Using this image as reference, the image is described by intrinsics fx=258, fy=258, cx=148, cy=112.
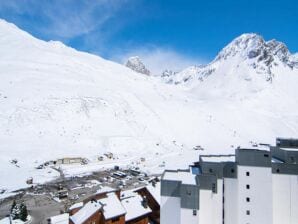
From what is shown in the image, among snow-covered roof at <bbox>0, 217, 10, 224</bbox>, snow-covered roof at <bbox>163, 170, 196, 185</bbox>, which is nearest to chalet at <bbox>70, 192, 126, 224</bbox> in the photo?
snow-covered roof at <bbox>163, 170, 196, 185</bbox>

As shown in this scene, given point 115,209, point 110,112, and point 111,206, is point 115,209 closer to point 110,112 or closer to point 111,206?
point 111,206

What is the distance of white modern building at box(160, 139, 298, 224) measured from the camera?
2931cm

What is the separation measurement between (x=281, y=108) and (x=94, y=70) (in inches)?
3810

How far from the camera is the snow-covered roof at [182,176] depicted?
95.3 ft

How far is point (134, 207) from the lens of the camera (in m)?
35.1

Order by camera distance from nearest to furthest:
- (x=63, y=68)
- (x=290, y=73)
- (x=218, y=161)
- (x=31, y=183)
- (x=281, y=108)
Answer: (x=218, y=161)
(x=31, y=183)
(x=63, y=68)
(x=281, y=108)
(x=290, y=73)

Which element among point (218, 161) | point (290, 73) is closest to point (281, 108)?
point (290, 73)

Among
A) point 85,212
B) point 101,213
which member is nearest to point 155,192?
point 101,213

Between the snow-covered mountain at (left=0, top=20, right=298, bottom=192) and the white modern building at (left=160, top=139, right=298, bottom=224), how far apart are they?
113ft

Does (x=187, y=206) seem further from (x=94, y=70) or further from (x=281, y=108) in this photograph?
(x=281, y=108)

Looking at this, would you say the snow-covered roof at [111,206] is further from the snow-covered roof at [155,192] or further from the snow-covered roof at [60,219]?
the snow-covered roof at [60,219]

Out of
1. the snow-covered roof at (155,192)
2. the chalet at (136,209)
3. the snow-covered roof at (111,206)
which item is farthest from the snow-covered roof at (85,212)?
the snow-covered roof at (155,192)

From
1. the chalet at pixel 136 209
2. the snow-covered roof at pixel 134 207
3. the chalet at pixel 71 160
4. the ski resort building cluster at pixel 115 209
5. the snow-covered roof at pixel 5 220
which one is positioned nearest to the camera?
the ski resort building cluster at pixel 115 209

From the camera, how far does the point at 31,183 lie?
50125 millimetres
